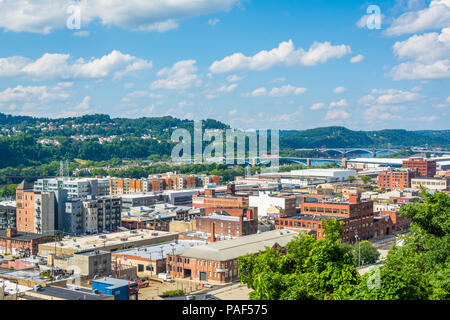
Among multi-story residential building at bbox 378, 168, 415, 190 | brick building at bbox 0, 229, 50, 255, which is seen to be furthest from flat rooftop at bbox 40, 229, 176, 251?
multi-story residential building at bbox 378, 168, 415, 190

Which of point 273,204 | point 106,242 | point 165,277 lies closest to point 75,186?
point 273,204

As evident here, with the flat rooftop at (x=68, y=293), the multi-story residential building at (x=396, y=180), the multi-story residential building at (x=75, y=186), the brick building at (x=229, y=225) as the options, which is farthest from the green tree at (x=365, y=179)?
the flat rooftop at (x=68, y=293)

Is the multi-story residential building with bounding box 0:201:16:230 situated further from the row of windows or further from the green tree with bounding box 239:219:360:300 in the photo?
the green tree with bounding box 239:219:360:300

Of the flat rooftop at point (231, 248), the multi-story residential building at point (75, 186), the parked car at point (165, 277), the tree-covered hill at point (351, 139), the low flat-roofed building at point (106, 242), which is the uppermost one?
the tree-covered hill at point (351, 139)

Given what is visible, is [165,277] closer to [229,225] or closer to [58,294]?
[229,225]

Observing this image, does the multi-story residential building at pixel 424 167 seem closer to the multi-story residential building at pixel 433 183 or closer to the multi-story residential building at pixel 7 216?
the multi-story residential building at pixel 433 183
